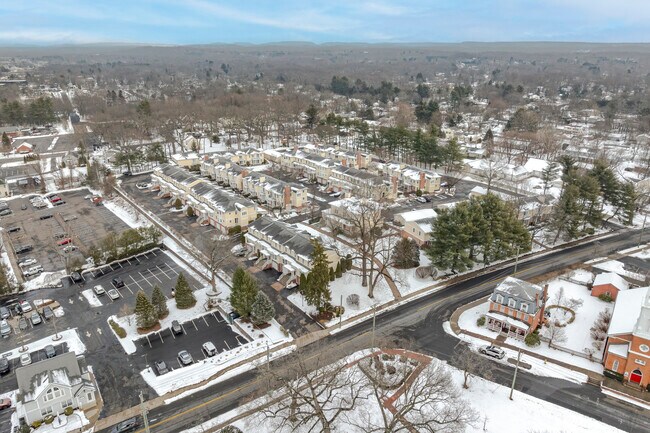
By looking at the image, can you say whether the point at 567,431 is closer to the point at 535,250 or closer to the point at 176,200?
the point at 535,250

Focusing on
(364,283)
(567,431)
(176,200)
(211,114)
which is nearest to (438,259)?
(364,283)

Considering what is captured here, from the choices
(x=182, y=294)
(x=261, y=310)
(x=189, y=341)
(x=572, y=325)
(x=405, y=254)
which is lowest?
(x=189, y=341)

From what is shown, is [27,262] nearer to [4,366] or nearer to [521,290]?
[4,366]

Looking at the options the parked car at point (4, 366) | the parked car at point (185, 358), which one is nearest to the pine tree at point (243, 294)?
the parked car at point (185, 358)

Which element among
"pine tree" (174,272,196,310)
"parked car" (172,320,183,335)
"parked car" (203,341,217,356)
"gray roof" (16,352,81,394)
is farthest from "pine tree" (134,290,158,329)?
"gray roof" (16,352,81,394)

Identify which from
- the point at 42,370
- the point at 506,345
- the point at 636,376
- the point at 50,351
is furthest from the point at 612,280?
the point at 50,351

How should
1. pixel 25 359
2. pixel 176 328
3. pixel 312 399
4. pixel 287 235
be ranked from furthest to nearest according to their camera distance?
pixel 287 235 → pixel 176 328 → pixel 25 359 → pixel 312 399
